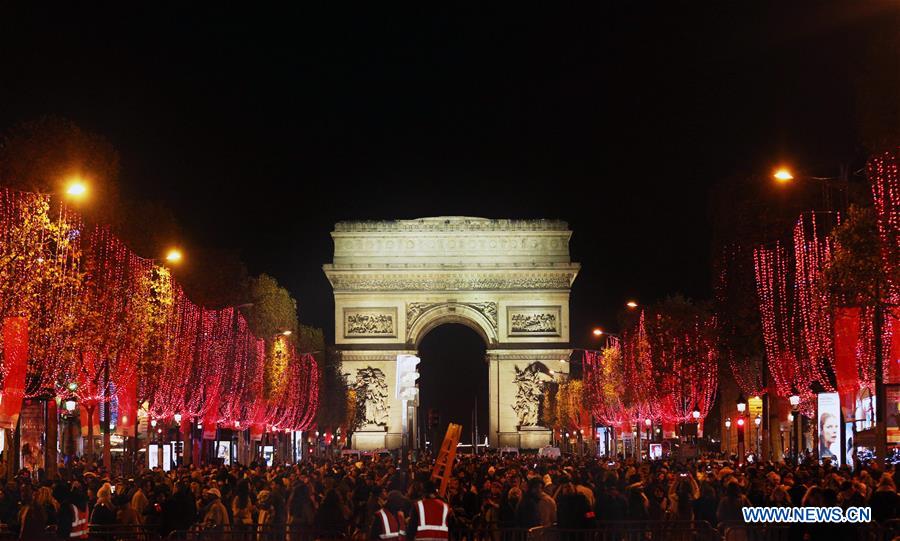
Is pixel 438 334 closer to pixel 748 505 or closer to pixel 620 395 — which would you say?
pixel 620 395

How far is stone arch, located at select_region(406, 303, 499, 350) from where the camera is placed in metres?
119

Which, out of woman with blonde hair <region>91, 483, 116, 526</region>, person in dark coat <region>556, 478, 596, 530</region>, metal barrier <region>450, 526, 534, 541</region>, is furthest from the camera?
woman with blonde hair <region>91, 483, 116, 526</region>

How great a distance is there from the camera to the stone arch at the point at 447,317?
11856 cm

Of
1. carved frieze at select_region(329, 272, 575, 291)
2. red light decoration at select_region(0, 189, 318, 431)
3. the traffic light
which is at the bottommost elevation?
the traffic light

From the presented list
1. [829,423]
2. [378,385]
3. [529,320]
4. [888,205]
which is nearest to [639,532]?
[888,205]

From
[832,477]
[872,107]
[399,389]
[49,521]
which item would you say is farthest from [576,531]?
[399,389]

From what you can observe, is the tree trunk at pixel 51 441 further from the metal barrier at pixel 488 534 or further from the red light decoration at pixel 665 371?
the red light decoration at pixel 665 371

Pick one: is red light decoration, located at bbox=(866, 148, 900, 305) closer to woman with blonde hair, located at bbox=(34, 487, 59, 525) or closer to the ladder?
the ladder

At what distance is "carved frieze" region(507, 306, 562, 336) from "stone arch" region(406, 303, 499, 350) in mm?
1675

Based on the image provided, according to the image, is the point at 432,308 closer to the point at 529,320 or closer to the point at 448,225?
the point at 448,225

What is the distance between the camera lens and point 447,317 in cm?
12125

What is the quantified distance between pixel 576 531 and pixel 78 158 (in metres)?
23.5

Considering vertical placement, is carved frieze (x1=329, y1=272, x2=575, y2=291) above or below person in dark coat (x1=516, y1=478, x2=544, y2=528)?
above

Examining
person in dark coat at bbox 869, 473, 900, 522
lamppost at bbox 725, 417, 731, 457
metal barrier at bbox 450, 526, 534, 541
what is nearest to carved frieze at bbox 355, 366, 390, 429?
lamppost at bbox 725, 417, 731, 457
